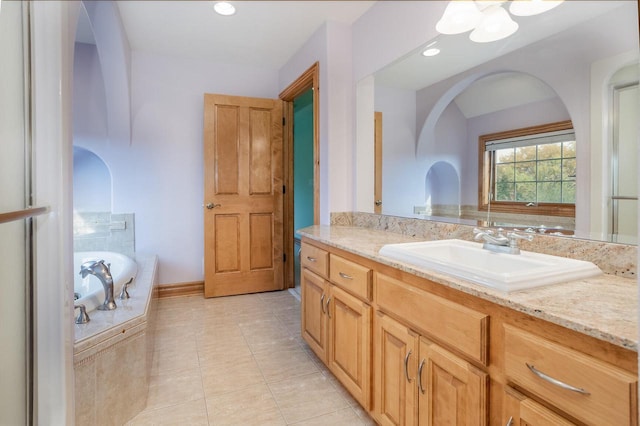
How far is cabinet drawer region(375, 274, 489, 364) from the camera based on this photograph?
3.11ft

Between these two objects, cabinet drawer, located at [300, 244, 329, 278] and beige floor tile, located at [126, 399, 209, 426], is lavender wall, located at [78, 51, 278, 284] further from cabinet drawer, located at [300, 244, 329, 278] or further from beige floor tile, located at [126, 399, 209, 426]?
beige floor tile, located at [126, 399, 209, 426]

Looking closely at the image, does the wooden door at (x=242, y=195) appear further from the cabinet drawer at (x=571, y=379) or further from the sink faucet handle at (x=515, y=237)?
the cabinet drawer at (x=571, y=379)

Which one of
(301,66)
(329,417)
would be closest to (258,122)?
(301,66)

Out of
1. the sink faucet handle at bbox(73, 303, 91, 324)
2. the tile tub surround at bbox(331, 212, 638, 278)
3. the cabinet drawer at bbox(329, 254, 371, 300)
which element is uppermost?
the tile tub surround at bbox(331, 212, 638, 278)

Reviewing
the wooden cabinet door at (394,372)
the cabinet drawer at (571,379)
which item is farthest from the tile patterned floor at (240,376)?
the cabinet drawer at (571,379)

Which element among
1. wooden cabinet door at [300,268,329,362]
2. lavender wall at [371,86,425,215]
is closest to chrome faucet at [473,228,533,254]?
lavender wall at [371,86,425,215]

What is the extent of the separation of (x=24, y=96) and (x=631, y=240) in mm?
2012

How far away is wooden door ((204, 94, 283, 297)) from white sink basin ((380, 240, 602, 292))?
233 cm

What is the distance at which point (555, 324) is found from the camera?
752 millimetres

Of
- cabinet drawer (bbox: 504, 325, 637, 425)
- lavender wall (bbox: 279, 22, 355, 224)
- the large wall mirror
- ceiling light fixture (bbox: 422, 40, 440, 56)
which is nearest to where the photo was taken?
cabinet drawer (bbox: 504, 325, 637, 425)

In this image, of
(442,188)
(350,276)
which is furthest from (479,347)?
(442,188)

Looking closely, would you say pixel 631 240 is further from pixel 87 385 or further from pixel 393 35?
pixel 87 385

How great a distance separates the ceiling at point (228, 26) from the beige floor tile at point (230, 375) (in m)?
2.47

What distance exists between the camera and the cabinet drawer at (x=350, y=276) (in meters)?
1.52
